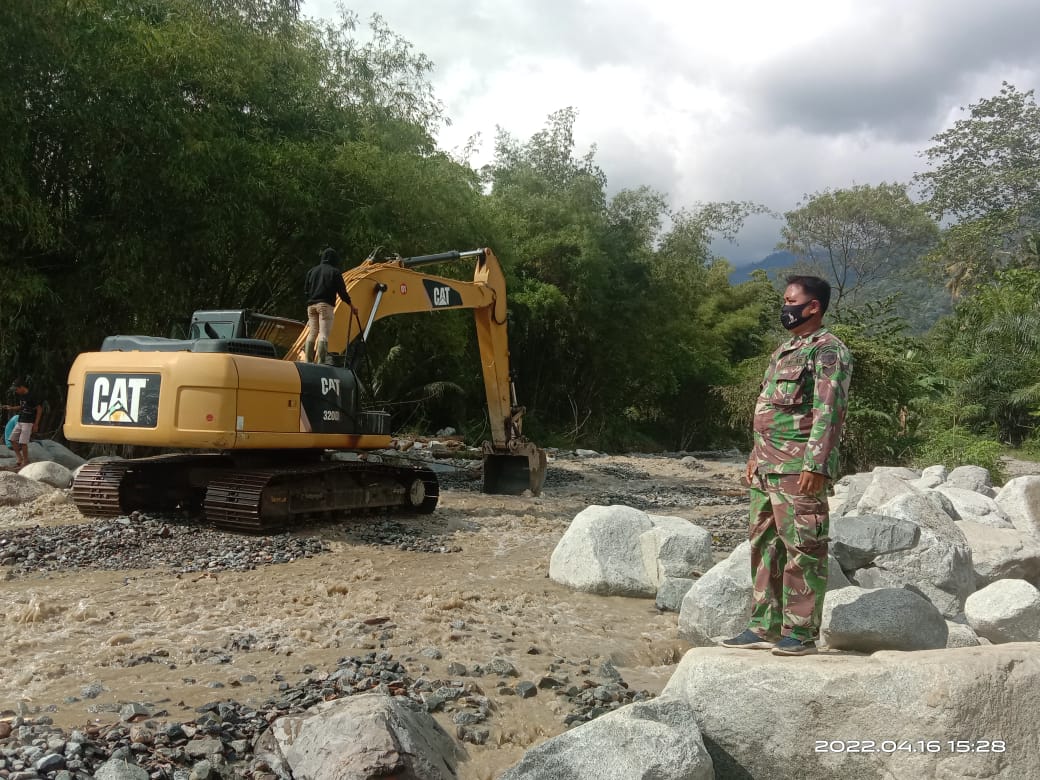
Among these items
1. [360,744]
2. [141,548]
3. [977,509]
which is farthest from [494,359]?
[360,744]

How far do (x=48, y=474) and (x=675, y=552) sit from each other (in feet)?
22.8

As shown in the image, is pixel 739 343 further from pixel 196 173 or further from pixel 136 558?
pixel 136 558

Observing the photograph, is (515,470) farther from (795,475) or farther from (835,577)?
(795,475)

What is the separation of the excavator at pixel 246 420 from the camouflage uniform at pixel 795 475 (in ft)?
14.8

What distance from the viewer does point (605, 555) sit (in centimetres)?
609

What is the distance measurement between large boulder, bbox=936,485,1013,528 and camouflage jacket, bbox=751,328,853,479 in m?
4.99

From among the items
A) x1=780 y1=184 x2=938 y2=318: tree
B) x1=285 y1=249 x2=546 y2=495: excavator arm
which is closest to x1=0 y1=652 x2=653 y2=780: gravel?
x1=285 y1=249 x2=546 y2=495: excavator arm

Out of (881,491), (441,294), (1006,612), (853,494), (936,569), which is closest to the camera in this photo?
(1006,612)

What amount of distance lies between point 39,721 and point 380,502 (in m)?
5.12

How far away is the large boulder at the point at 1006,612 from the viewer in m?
5.16

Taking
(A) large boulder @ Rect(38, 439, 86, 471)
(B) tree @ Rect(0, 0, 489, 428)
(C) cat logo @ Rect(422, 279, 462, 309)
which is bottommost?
(A) large boulder @ Rect(38, 439, 86, 471)

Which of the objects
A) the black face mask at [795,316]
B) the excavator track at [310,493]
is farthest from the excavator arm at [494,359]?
the black face mask at [795,316]

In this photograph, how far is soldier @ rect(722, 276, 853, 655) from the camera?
11.2 feet

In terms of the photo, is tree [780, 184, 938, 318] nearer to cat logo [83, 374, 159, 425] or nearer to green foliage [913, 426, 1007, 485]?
green foliage [913, 426, 1007, 485]
